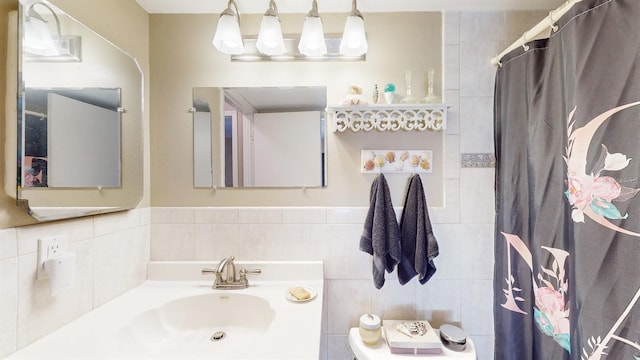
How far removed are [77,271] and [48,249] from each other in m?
0.16

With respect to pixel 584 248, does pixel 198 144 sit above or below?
above

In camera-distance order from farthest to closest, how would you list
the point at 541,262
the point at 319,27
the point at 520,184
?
the point at 319,27
the point at 520,184
the point at 541,262

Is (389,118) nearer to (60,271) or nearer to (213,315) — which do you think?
(213,315)

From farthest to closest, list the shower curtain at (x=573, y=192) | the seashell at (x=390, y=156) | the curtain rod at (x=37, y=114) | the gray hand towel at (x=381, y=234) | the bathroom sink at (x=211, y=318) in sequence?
the seashell at (x=390, y=156) → the gray hand towel at (x=381, y=234) → the bathroom sink at (x=211, y=318) → the curtain rod at (x=37, y=114) → the shower curtain at (x=573, y=192)

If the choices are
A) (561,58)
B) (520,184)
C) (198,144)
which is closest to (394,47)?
(561,58)

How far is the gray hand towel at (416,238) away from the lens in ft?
3.93

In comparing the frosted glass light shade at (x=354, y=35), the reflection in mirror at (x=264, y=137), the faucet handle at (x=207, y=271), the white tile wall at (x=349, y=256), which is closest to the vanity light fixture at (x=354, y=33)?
the frosted glass light shade at (x=354, y=35)

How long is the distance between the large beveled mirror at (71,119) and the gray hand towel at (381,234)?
109 centimetres

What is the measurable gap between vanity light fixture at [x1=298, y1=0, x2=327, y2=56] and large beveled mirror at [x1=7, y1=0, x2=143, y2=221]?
2.60 ft

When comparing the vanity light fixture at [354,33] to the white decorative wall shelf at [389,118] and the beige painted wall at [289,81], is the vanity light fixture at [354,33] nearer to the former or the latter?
the beige painted wall at [289,81]

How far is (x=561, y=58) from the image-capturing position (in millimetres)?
886

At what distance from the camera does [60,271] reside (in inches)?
33.4

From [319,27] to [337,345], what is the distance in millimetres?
1508

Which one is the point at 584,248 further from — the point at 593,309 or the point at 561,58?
the point at 561,58
